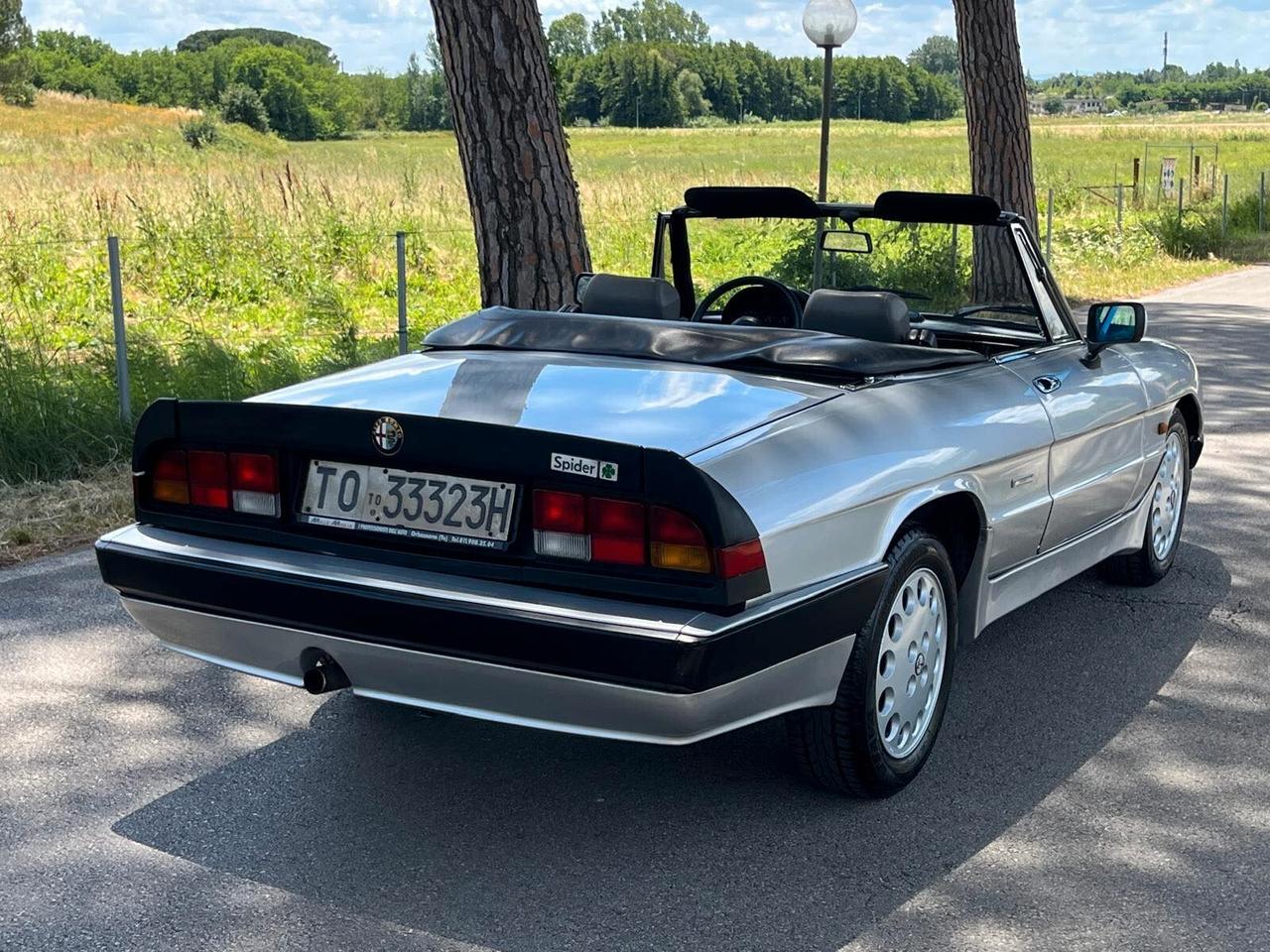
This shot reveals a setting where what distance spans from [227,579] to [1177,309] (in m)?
15.5

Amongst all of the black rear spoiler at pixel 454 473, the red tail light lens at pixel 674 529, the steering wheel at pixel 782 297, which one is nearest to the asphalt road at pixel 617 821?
the black rear spoiler at pixel 454 473

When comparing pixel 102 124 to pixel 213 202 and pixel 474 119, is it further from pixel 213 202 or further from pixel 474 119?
pixel 474 119

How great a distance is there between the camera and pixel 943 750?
4203mm

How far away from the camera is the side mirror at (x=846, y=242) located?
5.13 metres

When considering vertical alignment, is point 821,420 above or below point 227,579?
above

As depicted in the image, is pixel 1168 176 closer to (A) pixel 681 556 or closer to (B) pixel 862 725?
(B) pixel 862 725

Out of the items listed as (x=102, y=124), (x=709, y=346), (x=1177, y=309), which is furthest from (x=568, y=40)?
(x=709, y=346)

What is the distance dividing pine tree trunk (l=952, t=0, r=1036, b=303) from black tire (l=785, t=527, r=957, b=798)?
12821 millimetres

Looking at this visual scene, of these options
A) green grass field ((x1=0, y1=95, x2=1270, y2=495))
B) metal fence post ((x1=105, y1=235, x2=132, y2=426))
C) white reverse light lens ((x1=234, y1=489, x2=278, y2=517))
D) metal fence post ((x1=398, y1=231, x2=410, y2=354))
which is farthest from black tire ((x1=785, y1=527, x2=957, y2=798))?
metal fence post ((x1=398, y1=231, x2=410, y2=354))

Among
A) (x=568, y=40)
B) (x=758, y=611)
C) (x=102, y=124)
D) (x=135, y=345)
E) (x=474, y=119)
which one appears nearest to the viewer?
(x=758, y=611)

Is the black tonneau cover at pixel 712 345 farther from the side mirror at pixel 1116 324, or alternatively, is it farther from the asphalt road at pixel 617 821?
the asphalt road at pixel 617 821

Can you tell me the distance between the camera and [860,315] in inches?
170

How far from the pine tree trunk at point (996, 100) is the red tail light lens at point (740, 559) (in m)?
13.4

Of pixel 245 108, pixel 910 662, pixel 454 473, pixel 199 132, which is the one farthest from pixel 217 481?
pixel 245 108
